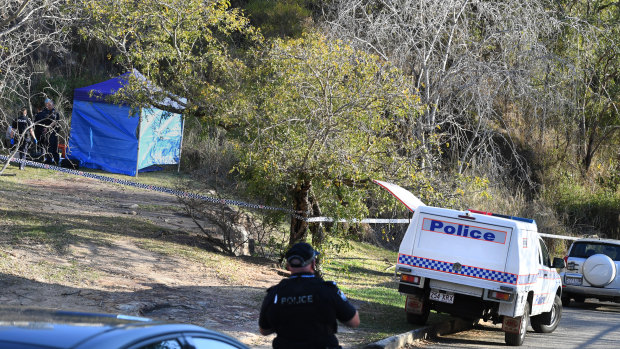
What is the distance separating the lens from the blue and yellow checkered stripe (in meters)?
10.4

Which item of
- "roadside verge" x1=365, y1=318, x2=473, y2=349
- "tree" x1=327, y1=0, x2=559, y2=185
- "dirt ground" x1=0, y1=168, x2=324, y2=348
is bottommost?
"roadside verge" x1=365, y1=318, x2=473, y2=349

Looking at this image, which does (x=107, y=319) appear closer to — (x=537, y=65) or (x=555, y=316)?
(x=555, y=316)

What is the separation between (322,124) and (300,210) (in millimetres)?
2279

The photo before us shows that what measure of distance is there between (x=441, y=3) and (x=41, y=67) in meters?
16.6

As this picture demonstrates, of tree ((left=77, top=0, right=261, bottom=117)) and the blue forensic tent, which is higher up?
tree ((left=77, top=0, right=261, bottom=117))

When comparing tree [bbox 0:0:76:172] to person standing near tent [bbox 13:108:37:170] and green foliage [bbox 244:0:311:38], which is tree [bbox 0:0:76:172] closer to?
person standing near tent [bbox 13:108:37:170]

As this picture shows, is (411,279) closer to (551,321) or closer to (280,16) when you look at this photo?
(551,321)

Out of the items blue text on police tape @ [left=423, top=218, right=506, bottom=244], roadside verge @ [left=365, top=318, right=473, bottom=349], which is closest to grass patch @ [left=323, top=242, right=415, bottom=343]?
roadside verge @ [left=365, top=318, right=473, bottom=349]

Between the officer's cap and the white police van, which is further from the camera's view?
the white police van

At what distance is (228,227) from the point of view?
1418 cm

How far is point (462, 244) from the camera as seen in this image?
1073cm

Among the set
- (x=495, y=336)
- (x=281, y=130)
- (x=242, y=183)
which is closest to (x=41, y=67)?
(x=242, y=183)

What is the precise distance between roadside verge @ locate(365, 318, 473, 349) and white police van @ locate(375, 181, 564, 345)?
281mm

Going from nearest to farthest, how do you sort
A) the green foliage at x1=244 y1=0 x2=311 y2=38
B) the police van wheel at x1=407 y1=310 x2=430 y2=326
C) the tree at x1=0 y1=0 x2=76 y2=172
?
the police van wheel at x1=407 y1=310 x2=430 y2=326 < the tree at x1=0 y1=0 x2=76 y2=172 < the green foliage at x1=244 y1=0 x2=311 y2=38
